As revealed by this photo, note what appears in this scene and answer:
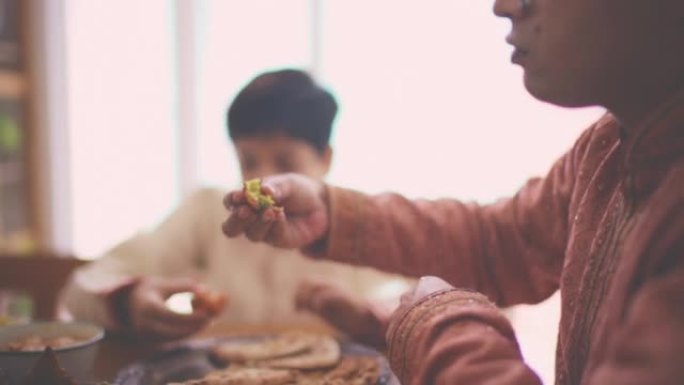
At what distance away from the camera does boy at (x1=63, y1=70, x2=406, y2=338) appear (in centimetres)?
106

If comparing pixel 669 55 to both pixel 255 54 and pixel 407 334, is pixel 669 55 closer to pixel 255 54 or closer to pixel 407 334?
pixel 407 334

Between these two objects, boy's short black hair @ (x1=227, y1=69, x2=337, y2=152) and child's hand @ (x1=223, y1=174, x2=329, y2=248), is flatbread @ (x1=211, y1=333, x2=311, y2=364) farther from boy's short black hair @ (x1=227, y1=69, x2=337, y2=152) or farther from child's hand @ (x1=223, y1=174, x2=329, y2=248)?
boy's short black hair @ (x1=227, y1=69, x2=337, y2=152)

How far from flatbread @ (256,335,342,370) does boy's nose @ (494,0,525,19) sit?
450 mm

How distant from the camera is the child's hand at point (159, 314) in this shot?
1005 mm

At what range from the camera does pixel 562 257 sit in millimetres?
794

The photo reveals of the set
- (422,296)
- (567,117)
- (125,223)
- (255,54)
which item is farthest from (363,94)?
(422,296)

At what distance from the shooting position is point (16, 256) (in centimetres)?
161

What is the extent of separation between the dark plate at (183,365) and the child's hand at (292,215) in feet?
0.56

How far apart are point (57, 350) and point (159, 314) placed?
28 cm

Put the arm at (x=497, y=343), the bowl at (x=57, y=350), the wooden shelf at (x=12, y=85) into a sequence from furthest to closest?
the wooden shelf at (x=12, y=85) → the bowl at (x=57, y=350) → the arm at (x=497, y=343)

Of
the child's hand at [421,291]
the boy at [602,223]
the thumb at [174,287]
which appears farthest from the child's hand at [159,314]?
the child's hand at [421,291]

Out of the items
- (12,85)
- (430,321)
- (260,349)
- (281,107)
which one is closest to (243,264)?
(281,107)

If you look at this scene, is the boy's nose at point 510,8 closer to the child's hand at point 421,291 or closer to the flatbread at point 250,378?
the child's hand at point 421,291

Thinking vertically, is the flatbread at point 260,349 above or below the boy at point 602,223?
below
